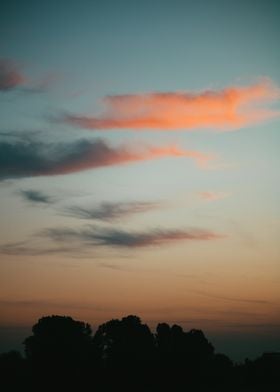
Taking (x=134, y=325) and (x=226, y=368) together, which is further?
(x=226, y=368)

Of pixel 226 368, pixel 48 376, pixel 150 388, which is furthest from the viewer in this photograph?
pixel 226 368

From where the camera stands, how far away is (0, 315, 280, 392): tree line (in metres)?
84.2

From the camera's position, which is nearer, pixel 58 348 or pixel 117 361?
pixel 58 348

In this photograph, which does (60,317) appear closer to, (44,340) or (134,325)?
(44,340)

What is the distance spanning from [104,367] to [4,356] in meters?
24.0

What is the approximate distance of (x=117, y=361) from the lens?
8869 centimetres

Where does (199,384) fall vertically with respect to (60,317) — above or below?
below

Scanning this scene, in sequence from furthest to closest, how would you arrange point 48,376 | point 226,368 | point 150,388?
point 226,368, point 150,388, point 48,376

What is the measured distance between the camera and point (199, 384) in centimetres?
9106

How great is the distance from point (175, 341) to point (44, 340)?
27210 millimetres

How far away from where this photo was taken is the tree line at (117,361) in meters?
84.2

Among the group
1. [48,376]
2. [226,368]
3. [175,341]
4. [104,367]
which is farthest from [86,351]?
[226,368]

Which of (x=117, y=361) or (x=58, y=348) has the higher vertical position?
(x=58, y=348)

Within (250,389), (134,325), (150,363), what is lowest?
(250,389)
